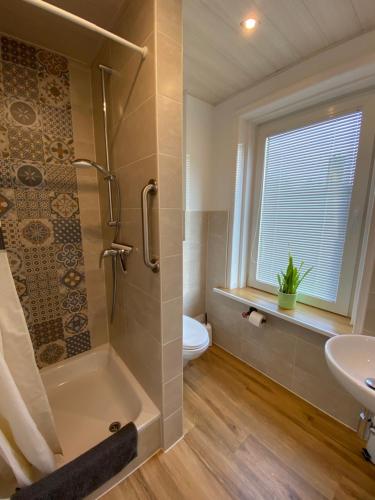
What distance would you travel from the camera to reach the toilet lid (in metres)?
1.52

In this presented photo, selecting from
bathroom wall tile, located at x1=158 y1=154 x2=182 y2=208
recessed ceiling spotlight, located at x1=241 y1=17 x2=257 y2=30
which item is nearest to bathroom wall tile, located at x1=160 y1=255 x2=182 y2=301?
bathroom wall tile, located at x1=158 y1=154 x2=182 y2=208

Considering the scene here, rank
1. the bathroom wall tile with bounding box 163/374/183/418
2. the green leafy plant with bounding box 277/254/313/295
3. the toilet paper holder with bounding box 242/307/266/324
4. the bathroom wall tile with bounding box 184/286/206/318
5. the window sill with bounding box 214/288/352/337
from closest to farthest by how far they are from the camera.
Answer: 1. the bathroom wall tile with bounding box 163/374/183/418
2. the window sill with bounding box 214/288/352/337
3. the green leafy plant with bounding box 277/254/313/295
4. the toilet paper holder with bounding box 242/307/266/324
5. the bathroom wall tile with bounding box 184/286/206/318

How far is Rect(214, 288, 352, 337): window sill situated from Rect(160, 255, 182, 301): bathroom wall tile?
0.90m

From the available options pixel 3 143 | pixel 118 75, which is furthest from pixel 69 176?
pixel 118 75

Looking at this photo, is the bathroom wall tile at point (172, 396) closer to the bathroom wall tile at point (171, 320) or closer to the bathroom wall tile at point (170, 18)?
the bathroom wall tile at point (171, 320)

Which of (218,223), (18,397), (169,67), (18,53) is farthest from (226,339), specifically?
(18,53)

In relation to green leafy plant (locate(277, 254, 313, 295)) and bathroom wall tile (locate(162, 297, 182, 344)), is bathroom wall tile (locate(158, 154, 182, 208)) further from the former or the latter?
green leafy plant (locate(277, 254, 313, 295))

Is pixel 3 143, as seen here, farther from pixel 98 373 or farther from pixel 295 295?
pixel 295 295

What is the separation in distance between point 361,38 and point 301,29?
335mm

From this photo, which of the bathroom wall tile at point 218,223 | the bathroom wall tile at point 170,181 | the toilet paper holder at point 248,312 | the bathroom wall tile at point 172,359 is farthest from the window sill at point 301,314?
the bathroom wall tile at point 170,181

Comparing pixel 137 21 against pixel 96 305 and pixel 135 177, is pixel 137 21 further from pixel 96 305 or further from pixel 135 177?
pixel 96 305

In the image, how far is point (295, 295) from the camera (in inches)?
63.6

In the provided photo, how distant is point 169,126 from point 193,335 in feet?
4.62

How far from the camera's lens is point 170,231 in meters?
1.02
